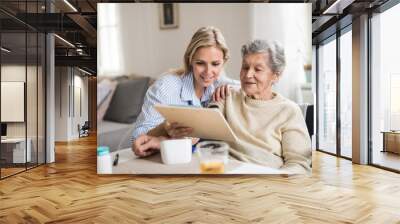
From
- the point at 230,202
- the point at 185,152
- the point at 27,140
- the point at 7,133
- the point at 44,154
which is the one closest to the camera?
the point at 230,202

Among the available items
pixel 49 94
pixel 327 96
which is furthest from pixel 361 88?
pixel 49 94

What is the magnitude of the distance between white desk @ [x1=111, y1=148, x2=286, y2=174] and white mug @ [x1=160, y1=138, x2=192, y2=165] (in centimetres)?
7

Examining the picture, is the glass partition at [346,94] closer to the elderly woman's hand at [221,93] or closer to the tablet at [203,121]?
the elderly woman's hand at [221,93]

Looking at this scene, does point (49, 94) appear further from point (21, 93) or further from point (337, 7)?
point (337, 7)

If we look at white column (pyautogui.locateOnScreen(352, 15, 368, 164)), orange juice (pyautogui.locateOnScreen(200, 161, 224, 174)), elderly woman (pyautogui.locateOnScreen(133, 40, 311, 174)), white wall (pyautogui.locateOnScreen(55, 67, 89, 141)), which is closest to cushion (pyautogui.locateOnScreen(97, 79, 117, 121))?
elderly woman (pyautogui.locateOnScreen(133, 40, 311, 174))

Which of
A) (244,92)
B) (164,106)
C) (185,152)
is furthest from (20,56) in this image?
(244,92)

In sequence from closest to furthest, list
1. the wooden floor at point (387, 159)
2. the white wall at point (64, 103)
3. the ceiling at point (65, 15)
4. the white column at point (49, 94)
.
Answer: the ceiling at point (65, 15)
the wooden floor at point (387, 159)
the white column at point (49, 94)
the white wall at point (64, 103)

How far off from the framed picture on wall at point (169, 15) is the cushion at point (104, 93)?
1.14m

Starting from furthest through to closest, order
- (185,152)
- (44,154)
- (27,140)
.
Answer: (44,154), (27,140), (185,152)

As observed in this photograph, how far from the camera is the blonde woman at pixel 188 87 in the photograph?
5.80 metres

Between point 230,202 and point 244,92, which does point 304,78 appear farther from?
point 230,202

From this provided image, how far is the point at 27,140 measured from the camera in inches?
270

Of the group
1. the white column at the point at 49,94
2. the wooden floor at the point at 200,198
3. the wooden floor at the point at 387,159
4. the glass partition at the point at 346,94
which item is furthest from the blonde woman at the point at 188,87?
the glass partition at the point at 346,94

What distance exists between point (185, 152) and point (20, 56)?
313cm
